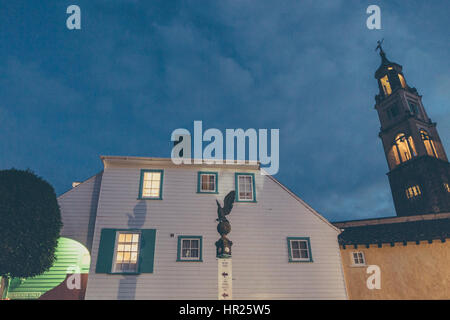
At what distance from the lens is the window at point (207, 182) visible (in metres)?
14.3

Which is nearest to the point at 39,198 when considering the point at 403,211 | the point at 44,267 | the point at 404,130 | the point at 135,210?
the point at 44,267

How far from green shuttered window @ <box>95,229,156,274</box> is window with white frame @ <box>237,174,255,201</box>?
4.86 meters

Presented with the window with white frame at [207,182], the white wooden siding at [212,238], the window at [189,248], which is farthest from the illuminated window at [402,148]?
the window at [189,248]

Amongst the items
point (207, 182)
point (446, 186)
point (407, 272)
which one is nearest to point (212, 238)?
point (207, 182)

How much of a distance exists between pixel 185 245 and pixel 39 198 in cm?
694

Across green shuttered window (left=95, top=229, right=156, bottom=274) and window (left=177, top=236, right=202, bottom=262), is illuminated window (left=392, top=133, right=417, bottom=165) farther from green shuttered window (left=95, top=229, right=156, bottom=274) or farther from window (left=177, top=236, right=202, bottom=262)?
green shuttered window (left=95, top=229, right=156, bottom=274)

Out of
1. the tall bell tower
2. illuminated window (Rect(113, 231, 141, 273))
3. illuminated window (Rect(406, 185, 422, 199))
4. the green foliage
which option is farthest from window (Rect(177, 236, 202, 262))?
illuminated window (Rect(406, 185, 422, 199))

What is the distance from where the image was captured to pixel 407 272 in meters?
17.2

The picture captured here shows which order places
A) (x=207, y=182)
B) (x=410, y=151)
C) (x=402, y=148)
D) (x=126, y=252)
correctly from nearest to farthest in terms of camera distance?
(x=126, y=252) → (x=207, y=182) → (x=410, y=151) → (x=402, y=148)

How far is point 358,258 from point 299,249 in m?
8.41

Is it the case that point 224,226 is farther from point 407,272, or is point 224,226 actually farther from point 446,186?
point 446,186

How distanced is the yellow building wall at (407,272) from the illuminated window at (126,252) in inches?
580

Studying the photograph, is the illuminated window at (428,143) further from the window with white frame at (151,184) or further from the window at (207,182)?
the window with white frame at (151,184)

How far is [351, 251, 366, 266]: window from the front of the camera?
743 inches
